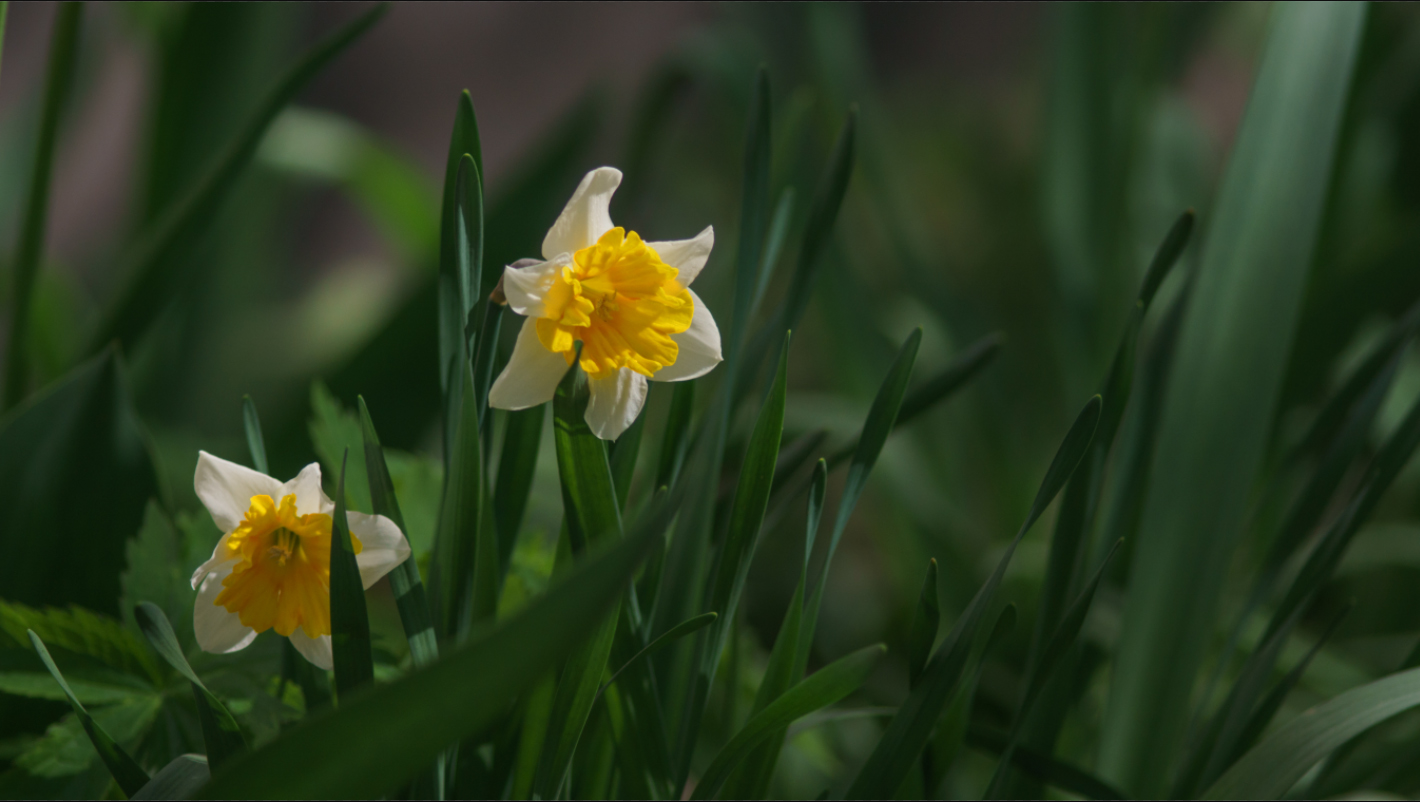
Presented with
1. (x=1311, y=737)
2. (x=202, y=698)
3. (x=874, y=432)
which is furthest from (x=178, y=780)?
(x=1311, y=737)

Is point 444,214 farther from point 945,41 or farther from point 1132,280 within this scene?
point 945,41

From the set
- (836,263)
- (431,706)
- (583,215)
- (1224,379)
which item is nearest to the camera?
(431,706)

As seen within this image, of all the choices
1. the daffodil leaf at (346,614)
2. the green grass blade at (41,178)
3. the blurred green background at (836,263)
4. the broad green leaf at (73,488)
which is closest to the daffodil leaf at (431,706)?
the daffodil leaf at (346,614)

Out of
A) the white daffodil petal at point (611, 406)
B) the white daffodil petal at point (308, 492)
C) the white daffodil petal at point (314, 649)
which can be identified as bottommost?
the white daffodil petal at point (314, 649)

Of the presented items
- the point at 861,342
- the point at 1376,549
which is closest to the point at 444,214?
the point at 861,342

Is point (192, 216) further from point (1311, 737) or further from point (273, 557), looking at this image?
point (1311, 737)

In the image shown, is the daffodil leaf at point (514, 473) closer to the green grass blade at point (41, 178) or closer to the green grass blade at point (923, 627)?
the green grass blade at point (923, 627)

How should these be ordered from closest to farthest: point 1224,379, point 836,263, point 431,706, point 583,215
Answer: point 431,706 → point 583,215 → point 1224,379 → point 836,263
